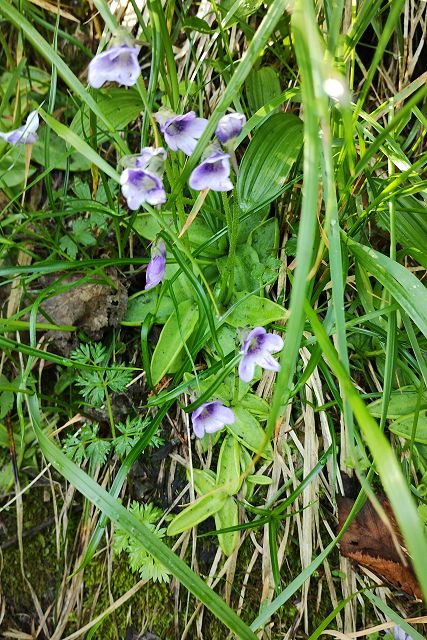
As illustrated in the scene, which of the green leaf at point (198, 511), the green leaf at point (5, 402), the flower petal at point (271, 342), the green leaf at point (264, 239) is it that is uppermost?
the green leaf at point (264, 239)

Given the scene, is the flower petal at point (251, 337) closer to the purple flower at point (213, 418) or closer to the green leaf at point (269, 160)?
the purple flower at point (213, 418)

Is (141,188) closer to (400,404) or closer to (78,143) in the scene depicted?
(78,143)

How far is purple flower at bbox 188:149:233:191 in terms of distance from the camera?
104 cm

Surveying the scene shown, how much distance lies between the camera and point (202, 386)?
1.42 metres

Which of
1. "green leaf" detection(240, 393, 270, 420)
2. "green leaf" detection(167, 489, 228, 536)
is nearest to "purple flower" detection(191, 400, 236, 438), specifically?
"green leaf" detection(240, 393, 270, 420)

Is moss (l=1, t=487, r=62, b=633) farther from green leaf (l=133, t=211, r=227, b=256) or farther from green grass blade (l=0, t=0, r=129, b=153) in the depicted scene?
green grass blade (l=0, t=0, r=129, b=153)

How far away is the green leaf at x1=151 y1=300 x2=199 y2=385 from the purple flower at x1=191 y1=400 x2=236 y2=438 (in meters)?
0.19

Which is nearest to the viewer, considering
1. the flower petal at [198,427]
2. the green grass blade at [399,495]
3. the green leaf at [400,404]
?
the green grass blade at [399,495]

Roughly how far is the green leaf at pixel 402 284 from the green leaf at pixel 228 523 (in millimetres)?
662

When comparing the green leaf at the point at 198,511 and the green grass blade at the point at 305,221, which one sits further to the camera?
the green leaf at the point at 198,511

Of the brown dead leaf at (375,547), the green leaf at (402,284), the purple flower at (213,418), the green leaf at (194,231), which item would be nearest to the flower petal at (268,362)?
the purple flower at (213,418)

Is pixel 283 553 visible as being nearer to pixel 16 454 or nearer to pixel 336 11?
pixel 16 454

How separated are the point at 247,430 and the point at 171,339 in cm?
29

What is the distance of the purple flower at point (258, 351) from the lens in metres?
1.18
